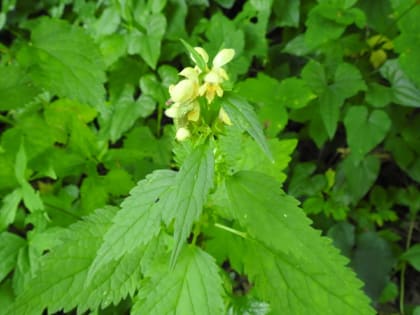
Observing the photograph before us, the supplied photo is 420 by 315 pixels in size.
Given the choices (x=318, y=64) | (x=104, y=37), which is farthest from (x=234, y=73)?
(x=104, y=37)

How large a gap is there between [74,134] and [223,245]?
0.63 meters

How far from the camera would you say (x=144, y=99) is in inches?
76.3

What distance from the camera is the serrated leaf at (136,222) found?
0.87 meters

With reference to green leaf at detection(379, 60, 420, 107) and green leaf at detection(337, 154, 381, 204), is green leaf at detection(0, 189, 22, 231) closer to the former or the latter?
green leaf at detection(337, 154, 381, 204)

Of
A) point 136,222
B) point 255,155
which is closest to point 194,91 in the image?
point 136,222

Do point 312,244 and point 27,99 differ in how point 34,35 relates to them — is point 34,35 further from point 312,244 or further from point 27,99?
point 312,244

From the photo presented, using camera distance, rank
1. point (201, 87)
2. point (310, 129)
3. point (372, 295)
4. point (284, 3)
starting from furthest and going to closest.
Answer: point (284, 3) → point (310, 129) → point (372, 295) → point (201, 87)

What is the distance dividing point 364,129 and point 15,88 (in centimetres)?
121

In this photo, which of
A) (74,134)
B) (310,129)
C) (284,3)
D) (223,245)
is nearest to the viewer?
(223,245)

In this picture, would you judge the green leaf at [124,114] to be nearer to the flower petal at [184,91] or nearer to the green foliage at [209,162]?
the green foliage at [209,162]

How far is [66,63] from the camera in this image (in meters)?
1.56

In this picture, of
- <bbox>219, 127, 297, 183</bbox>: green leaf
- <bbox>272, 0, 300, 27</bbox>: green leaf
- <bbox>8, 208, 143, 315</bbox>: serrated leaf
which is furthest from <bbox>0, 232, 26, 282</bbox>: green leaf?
<bbox>272, 0, 300, 27</bbox>: green leaf

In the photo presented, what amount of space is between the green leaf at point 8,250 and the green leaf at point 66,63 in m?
0.47

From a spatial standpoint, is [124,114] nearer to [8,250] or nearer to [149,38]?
[149,38]
